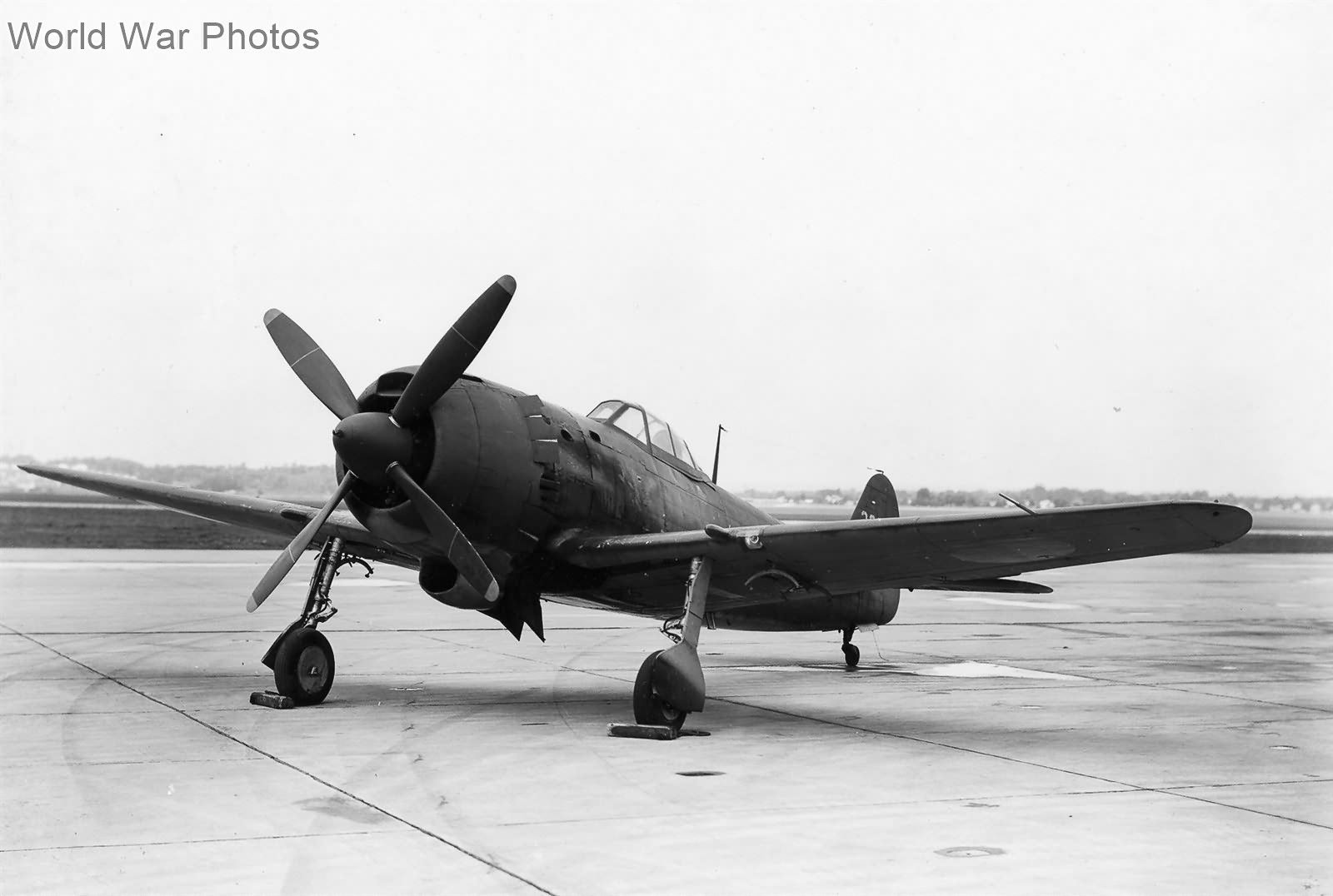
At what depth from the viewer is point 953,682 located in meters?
12.9

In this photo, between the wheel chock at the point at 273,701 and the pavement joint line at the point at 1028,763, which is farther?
the wheel chock at the point at 273,701

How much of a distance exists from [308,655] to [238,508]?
8.57 feet

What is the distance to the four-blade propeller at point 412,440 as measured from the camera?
28.6ft

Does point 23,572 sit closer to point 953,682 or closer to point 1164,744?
point 953,682

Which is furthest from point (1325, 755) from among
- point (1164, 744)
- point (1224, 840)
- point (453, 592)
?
point (453, 592)

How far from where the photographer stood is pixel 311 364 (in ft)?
32.0

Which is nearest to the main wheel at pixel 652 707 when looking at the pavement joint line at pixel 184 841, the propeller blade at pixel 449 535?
the propeller blade at pixel 449 535

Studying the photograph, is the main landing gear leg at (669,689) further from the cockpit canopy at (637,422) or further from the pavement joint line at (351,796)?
the pavement joint line at (351,796)

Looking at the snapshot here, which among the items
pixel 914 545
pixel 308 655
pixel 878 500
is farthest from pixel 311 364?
pixel 878 500

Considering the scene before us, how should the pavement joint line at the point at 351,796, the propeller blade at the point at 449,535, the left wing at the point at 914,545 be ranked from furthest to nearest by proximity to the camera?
the propeller blade at the point at 449,535 < the left wing at the point at 914,545 < the pavement joint line at the point at 351,796

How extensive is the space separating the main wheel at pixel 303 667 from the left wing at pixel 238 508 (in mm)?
1006

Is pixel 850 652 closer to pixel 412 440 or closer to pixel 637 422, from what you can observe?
pixel 637 422

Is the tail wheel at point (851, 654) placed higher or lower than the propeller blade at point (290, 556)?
lower

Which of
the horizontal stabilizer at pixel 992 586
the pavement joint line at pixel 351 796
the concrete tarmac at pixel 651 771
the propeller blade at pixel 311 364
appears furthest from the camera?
the horizontal stabilizer at pixel 992 586
